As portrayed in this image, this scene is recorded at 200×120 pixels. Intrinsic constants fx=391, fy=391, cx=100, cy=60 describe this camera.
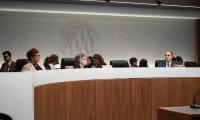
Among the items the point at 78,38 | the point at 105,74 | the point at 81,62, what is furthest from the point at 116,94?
the point at 78,38

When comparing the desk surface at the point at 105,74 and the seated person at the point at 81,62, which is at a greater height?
the seated person at the point at 81,62

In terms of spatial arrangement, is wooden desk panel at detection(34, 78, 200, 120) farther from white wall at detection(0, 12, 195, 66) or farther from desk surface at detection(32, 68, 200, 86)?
white wall at detection(0, 12, 195, 66)

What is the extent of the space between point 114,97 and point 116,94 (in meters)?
0.05

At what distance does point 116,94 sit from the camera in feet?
18.3

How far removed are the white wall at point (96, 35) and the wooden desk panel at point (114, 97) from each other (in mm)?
4004

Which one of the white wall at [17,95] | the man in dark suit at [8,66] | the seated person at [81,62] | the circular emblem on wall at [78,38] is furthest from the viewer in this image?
the circular emblem on wall at [78,38]

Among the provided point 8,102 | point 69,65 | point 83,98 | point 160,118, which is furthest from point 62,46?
point 8,102

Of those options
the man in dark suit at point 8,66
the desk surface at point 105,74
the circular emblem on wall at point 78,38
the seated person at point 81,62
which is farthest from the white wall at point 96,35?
the desk surface at point 105,74

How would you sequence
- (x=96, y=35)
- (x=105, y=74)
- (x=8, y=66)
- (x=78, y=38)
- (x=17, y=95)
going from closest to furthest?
(x=17, y=95), (x=105, y=74), (x=8, y=66), (x=78, y=38), (x=96, y=35)

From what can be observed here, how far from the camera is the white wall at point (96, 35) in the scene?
9039 mm

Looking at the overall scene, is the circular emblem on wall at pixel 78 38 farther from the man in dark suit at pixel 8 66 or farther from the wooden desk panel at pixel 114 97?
the wooden desk panel at pixel 114 97

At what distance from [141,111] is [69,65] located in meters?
1.62

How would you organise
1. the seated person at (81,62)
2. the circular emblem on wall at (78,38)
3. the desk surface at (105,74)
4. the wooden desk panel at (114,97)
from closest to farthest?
the desk surface at (105,74) < the wooden desk panel at (114,97) < the seated person at (81,62) < the circular emblem on wall at (78,38)

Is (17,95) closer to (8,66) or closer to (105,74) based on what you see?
(105,74)
